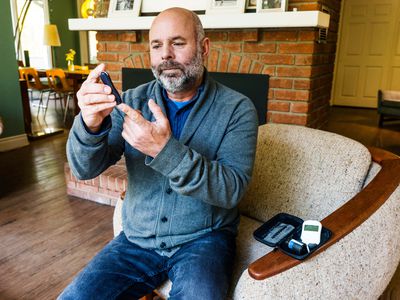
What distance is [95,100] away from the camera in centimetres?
91

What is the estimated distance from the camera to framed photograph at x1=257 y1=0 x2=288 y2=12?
2.36 m

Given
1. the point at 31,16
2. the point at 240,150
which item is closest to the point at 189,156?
the point at 240,150

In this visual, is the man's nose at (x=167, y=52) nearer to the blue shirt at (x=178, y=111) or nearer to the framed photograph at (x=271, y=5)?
the blue shirt at (x=178, y=111)

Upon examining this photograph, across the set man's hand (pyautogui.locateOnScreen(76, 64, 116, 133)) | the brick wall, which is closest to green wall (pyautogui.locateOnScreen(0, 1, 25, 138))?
the brick wall

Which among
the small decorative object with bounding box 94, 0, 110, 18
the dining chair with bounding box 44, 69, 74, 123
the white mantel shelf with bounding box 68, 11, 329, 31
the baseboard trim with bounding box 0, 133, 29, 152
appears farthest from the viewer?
the dining chair with bounding box 44, 69, 74, 123

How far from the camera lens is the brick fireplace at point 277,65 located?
2449 mm

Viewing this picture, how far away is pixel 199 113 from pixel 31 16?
7.94m

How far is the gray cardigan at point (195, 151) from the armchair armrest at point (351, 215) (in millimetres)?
199

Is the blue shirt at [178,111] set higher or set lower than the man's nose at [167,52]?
lower

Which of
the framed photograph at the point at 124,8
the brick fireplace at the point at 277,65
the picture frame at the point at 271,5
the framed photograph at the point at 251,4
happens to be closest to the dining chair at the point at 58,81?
the framed photograph at the point at 124,8

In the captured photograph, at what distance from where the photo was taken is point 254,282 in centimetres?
86

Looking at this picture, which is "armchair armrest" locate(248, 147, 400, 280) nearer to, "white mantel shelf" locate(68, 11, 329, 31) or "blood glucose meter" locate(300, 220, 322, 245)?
"blood glucose meter" locate(300, 220, 322, 245)

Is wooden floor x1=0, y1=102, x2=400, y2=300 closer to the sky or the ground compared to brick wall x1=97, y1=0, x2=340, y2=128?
closer to the ground

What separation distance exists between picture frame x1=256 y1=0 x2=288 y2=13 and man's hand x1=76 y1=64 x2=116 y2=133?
5.74 feet
